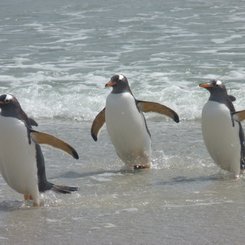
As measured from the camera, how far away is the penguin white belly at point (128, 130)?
7.83 metres

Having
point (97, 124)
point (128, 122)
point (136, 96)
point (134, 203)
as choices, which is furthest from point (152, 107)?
point (136, 96)

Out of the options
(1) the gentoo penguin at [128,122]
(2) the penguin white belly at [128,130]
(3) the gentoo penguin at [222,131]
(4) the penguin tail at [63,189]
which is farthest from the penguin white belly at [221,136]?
(4) the penguin tail at [63,189]

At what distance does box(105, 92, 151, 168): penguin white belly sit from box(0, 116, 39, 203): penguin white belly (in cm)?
154

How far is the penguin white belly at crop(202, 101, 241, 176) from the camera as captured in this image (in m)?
7.30

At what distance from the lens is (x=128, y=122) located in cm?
789

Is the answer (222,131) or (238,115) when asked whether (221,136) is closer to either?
(222,131)

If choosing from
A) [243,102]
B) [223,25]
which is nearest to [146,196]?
[243,102]

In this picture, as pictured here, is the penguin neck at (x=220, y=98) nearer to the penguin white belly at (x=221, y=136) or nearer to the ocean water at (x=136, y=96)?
the penguin white belly at (x=221, y=136)

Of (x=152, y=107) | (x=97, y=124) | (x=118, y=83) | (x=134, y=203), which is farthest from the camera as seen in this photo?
(x=97, y=124)

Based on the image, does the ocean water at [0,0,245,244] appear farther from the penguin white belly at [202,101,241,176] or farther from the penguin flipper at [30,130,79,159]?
the penguin flipper at [30,130,79,159]

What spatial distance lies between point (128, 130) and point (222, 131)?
990mm

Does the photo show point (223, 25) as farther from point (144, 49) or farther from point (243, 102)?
point (243, 102)

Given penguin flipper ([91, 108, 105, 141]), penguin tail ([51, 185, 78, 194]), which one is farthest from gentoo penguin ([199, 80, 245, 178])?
penguin tail ([51, 185, 78, 194])

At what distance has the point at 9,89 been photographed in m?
12.1
